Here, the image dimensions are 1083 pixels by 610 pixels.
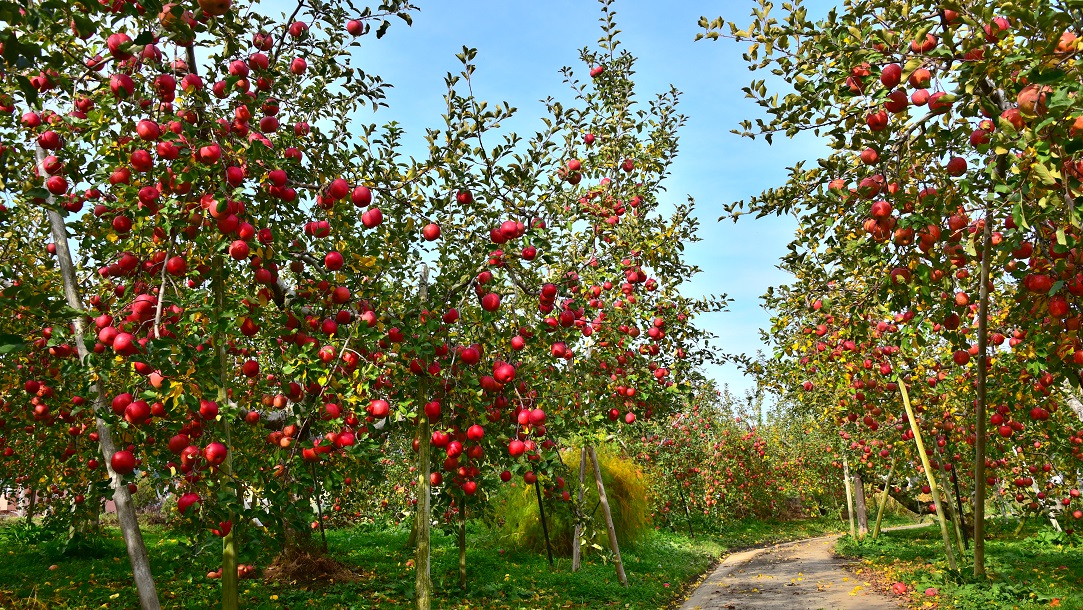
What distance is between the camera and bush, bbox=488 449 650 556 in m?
14.3

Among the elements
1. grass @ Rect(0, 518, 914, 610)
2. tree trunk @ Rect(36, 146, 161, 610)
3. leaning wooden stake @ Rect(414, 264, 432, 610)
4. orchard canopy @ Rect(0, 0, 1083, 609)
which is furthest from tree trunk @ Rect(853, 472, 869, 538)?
tree trunk @ Rect(36, 146, 161, 610)

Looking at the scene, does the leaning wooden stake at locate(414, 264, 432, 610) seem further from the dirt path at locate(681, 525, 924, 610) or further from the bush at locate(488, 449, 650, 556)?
the bush at locate(488, 449, 650, 556)

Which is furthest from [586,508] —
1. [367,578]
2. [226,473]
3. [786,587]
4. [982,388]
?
[226,473]

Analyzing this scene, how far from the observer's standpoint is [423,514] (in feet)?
17.8

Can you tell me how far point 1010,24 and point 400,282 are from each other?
4.78m

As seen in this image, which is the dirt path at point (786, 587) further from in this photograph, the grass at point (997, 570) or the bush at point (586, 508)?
the bush at point (586, 508)

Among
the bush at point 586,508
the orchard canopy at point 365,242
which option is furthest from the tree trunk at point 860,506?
→ the orchard canopy at point 365,242

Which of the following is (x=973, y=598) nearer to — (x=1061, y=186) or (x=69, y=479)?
(x=1061, y=186)

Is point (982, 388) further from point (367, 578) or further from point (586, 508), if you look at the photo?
point (586, 508)

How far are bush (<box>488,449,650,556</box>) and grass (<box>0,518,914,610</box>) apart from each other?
0.45 m

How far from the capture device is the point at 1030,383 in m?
5.37

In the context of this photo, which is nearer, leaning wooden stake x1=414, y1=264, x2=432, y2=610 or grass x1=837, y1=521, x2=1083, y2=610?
leaning wooden stake x1=414, y1=264, x2=432, y2=610

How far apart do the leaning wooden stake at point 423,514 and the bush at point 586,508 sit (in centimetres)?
842

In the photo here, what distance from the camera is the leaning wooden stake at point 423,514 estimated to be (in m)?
5.24
